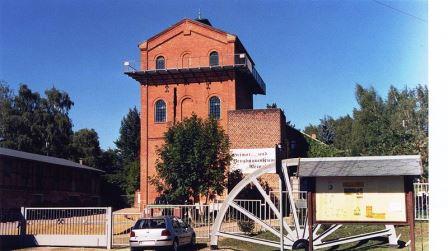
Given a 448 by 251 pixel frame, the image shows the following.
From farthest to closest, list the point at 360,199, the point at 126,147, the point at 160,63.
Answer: the point at 126,147, the point at 160,63, the point at 360,199

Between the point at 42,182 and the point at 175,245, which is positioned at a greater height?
the point at 42,182

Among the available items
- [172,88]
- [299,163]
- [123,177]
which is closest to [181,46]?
[172,88]

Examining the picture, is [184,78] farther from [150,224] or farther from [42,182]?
[150,224]

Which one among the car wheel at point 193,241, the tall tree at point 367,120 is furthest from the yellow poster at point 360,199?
the tall tree at point 367,120

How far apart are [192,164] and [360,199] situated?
22.4 metres

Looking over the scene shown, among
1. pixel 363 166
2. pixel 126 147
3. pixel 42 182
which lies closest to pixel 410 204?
pixel 363 166

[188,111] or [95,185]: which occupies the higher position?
[188,111]

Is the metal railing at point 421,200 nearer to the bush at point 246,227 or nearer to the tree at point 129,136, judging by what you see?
the bush at point 246,227

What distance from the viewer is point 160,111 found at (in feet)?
148

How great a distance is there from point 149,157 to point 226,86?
851 cm

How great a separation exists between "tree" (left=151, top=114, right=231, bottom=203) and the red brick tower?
7.15m

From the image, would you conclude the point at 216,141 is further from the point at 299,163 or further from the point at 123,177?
the point at 123,177
